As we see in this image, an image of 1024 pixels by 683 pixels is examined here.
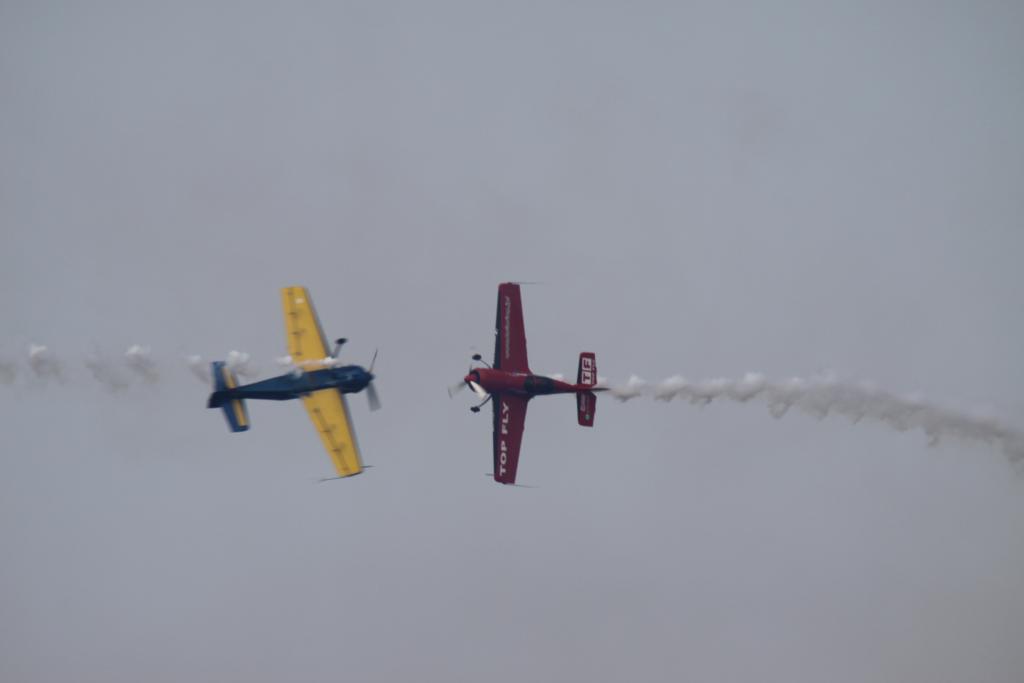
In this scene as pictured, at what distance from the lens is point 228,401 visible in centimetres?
5994

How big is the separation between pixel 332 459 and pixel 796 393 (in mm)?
15471

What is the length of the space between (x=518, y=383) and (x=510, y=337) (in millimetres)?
1707

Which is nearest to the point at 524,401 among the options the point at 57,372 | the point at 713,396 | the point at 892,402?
the point at 713,396

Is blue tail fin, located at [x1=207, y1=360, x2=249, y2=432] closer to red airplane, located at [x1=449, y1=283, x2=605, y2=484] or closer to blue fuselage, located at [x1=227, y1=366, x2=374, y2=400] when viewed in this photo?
blue fuselage, located at [x1=227, y1=366, x2=374, y2=400]

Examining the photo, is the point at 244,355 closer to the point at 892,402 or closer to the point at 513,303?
the point at 513,303

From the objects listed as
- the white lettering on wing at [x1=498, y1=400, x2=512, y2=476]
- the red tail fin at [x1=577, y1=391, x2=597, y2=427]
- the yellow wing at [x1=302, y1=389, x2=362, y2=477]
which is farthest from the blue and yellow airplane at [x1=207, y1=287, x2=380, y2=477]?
the red tail fin at [x1=577, y1=391, x2=597, y2=427]

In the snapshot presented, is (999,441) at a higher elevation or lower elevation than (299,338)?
lower

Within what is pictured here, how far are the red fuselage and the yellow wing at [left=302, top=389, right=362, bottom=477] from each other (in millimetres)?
4711

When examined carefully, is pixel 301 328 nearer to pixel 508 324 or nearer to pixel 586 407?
pixel 508 324

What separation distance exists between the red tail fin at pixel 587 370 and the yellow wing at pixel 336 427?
25.7 ft

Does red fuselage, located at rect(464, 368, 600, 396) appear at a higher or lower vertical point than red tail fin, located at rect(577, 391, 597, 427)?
higher

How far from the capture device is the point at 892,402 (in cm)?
5928

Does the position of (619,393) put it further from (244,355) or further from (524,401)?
(244,355)

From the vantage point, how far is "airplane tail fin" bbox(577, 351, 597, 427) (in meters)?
59.8
